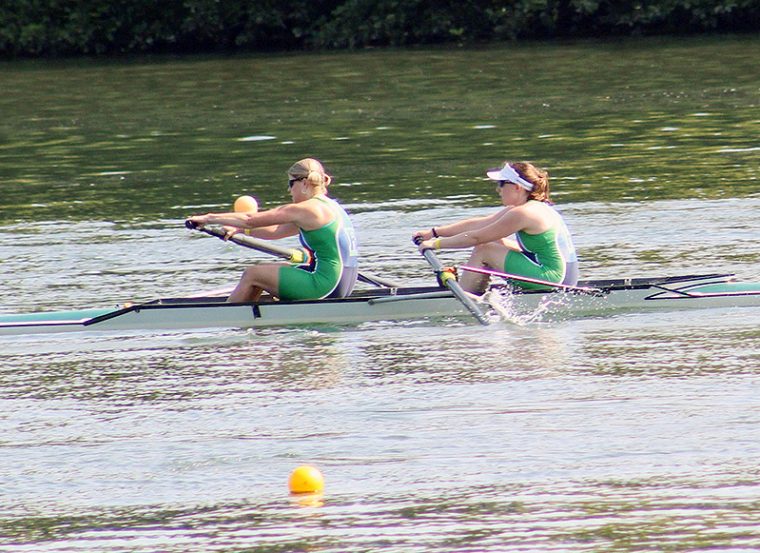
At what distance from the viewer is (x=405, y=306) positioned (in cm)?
1071

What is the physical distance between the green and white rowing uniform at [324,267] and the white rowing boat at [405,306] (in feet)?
0.69

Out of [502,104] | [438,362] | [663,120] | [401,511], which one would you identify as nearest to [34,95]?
[502,104]

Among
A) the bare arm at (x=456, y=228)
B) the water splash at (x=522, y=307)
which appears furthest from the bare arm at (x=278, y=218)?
the water splash at (x=522, y=307)

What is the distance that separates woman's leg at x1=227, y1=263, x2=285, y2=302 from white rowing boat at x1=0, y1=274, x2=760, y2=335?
0.24 metres

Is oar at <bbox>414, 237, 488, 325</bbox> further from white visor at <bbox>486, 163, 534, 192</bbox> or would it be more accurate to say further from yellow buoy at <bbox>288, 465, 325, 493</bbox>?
yellow buoy at <bbox>288, 465, 325, 493</bbox>

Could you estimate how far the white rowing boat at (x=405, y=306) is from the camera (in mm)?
10586

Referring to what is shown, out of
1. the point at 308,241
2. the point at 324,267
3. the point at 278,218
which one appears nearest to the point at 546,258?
the point at 324,267

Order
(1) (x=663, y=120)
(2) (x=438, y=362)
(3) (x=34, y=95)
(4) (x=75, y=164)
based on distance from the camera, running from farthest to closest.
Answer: (3) (x=34, y=95)
(1) (x=663, y=120)
(4) (x=75, y=164)
(2) (x=438, y=362)

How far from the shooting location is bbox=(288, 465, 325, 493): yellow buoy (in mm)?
6934

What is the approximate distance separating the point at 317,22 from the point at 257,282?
29243mm

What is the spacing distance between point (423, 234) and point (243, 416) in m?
3.02

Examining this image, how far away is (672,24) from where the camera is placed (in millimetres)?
37250

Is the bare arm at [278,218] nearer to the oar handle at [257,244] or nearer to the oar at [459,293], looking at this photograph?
the oar handle at [257,244]

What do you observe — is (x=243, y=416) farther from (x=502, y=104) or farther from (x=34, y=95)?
(x=34, y=95)
